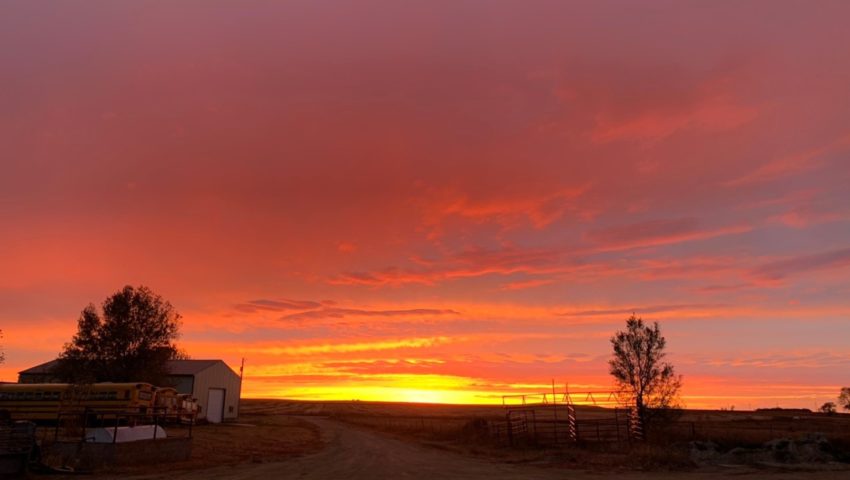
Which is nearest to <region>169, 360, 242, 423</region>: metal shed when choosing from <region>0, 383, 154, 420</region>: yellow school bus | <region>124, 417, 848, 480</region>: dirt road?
<region>0, 383, 154, 420</region>: yellow school bus

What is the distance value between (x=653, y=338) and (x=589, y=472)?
15.2m

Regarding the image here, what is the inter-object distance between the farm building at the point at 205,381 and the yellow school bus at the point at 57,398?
40.3 feet

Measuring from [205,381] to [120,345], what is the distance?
13.9 meters

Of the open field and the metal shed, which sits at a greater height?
the metal shed

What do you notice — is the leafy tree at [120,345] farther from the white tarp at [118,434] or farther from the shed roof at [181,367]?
the white tarp at [118,434]

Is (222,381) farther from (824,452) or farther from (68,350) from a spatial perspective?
(824,452)

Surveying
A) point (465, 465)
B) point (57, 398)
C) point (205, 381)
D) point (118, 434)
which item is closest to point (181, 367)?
A: point (205, 381)

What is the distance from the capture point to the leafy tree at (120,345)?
61250 mm

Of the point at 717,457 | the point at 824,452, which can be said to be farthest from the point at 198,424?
the point at 824,452

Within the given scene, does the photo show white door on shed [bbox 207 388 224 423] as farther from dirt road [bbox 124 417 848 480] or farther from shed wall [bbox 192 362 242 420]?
dirt road [bbox 124 417 848 480]

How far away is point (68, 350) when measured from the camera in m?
61.9

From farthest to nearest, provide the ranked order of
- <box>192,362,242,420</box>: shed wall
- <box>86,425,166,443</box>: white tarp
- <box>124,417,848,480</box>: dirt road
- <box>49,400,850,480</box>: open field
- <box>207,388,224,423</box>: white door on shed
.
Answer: <box>207,388,224,423</box>: white door on shed, <box>192,362,242,420</box>: shed wall, <box>86,425,166,443</box>: white tarp, <box>49,400,850,480</box>: open field, <box>124,417,848,480</box>: dirt road

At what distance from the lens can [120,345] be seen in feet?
204

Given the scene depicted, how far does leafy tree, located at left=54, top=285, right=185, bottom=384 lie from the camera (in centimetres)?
6125
